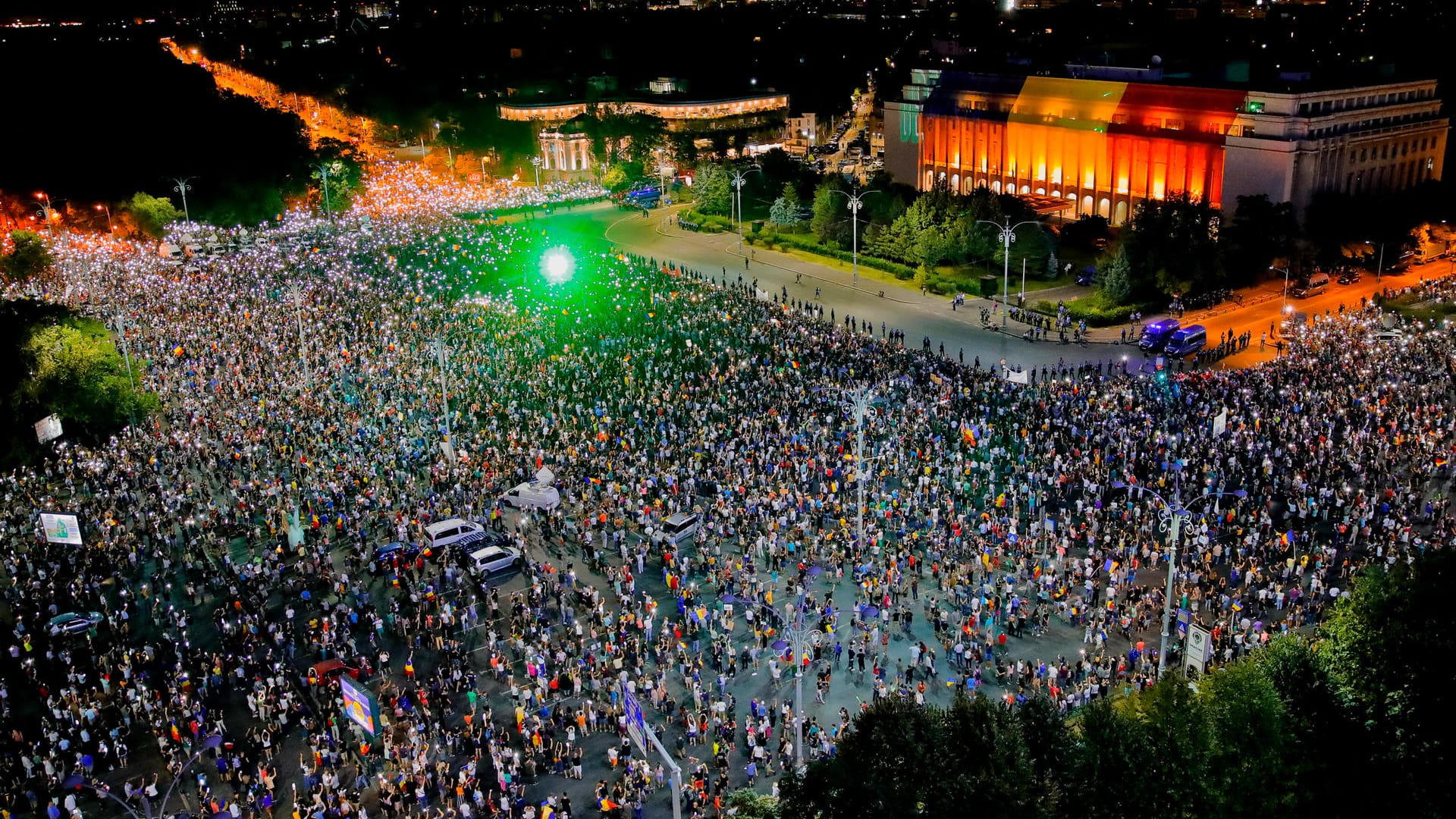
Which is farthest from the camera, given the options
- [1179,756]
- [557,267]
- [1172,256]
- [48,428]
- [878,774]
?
[557,267]

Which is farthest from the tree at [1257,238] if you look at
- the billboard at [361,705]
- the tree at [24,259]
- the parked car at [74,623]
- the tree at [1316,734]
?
the tree at [24,259]

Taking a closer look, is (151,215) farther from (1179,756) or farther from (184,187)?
(1179,756)

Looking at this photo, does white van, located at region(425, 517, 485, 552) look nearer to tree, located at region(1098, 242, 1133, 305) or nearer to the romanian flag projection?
tree, located at region(1098, 242, 1133, 305)

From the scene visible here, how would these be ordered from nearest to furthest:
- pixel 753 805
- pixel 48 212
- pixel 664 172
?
1. pixel 753 805
2. pixel 48 212
3. pixel 664 172

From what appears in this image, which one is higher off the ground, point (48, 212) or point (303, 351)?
point (48, 212)

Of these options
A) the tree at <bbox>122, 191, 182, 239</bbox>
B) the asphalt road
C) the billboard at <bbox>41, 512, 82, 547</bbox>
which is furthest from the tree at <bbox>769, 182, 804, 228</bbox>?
the billboard at <bbox>41, 512, 82, 547</bbox>

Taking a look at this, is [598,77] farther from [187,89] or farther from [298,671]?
[298,671]

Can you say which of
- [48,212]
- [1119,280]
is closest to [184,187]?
A: [48,212]
